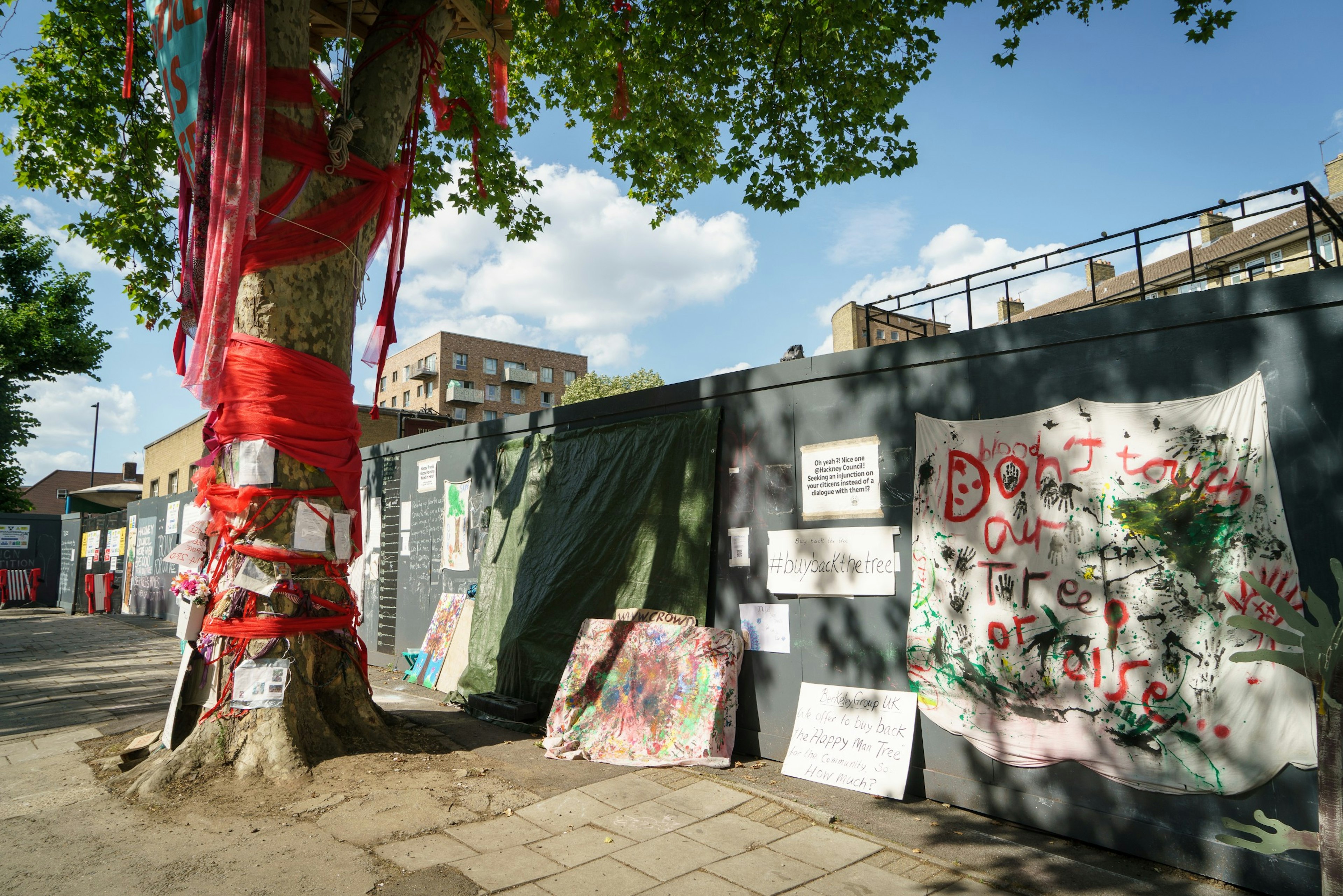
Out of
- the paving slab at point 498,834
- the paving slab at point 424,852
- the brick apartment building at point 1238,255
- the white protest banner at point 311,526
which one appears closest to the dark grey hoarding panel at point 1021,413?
the paving slab at point 498,834

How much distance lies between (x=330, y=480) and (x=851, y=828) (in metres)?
4.04

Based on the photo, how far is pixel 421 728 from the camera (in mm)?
5918

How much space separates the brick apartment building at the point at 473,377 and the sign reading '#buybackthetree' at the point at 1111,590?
62.1 meters

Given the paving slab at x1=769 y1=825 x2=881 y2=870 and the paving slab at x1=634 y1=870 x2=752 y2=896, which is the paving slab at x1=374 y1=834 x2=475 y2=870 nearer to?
the paving slab at x1=634 y1=870 x2=752 y2=896

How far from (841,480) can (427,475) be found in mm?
6111

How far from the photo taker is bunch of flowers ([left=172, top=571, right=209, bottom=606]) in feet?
16.1

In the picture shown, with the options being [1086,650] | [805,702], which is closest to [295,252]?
[805,702]

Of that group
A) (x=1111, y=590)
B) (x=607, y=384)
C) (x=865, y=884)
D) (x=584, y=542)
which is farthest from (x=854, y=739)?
(x=607, y=384)

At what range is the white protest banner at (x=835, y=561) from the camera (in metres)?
4.91

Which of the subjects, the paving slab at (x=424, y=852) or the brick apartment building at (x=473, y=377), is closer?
the paving slab at (x=424, y=852)

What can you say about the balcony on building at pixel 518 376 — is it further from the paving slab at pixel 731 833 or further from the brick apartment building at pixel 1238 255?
the paving slab at pixel 731 833

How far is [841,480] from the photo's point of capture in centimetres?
522

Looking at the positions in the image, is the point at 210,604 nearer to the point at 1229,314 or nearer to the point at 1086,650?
the point at 1086,650

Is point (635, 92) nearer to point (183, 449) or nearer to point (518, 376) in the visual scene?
point (183, 449)
